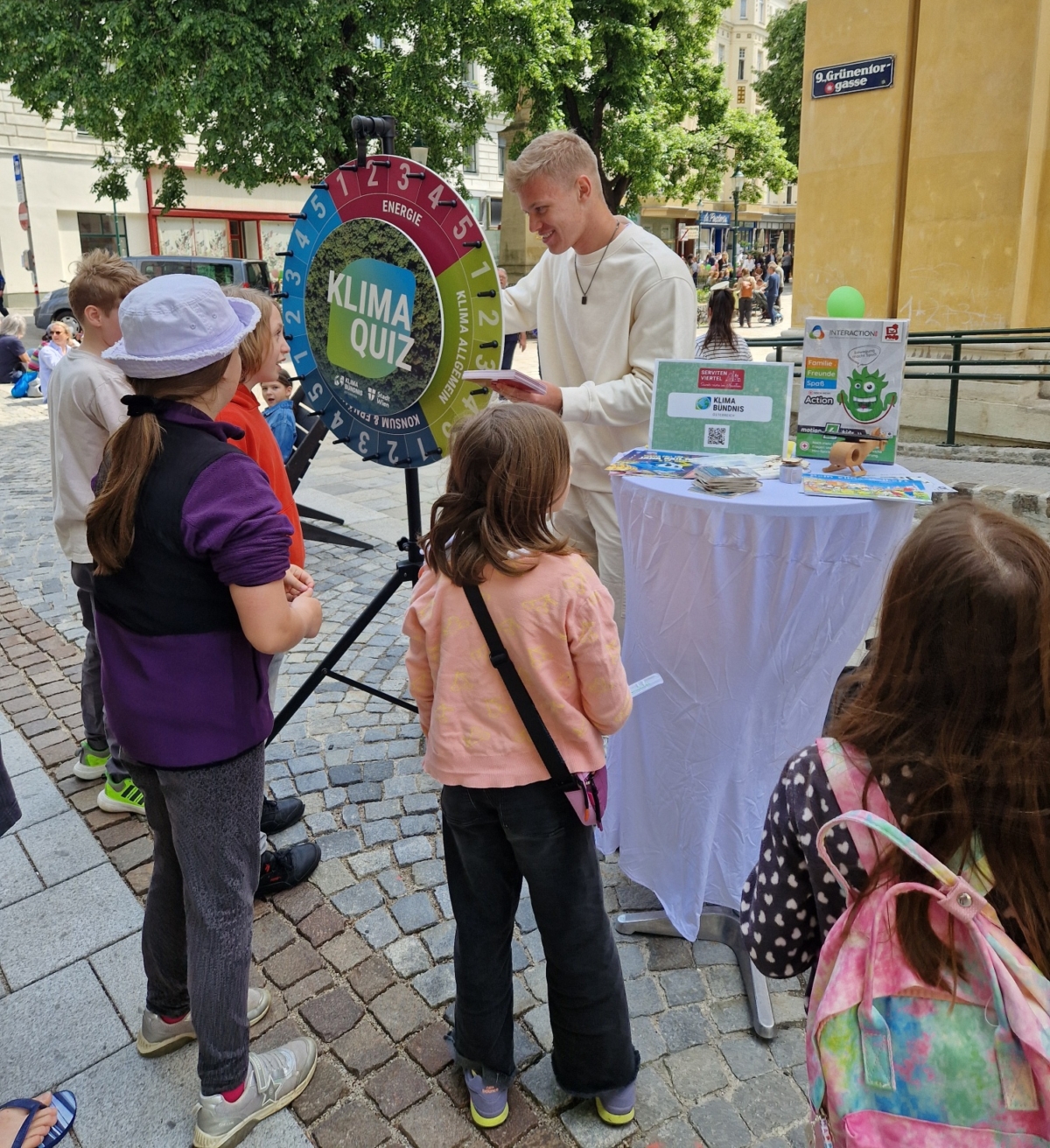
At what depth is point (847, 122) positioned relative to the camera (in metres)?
8.27

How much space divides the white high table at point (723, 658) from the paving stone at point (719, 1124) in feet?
0.80

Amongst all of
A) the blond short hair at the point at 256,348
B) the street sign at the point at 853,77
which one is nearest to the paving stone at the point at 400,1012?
the blond short hair at the point at 256,348

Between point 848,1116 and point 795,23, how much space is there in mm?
33169

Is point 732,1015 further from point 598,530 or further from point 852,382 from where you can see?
point 852,382

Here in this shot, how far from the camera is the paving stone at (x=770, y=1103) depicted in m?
1.97

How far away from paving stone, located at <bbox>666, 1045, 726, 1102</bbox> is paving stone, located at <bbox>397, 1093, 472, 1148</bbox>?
481 mm

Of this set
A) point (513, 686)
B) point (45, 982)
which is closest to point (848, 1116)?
point (513, 686)

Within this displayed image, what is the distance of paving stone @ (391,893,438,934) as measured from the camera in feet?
8.54

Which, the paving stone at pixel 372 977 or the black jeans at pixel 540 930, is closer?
the black jeans at pixel 540 930

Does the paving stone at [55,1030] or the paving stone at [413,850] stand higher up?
the paving stone at [413,850]

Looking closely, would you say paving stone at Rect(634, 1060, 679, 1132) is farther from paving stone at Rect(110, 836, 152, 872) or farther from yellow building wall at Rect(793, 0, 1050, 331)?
yellow building wall at Rect(793, 0, 1050, 331)

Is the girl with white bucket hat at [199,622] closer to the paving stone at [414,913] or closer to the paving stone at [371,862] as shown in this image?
the paving stone at [414,913]

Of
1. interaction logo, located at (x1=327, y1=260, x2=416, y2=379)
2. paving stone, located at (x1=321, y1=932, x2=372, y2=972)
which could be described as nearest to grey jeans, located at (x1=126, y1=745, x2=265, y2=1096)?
paving stone, located at (x1=321, y1=932, x2=372, y2=972)

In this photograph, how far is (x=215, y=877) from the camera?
72.8 inches
